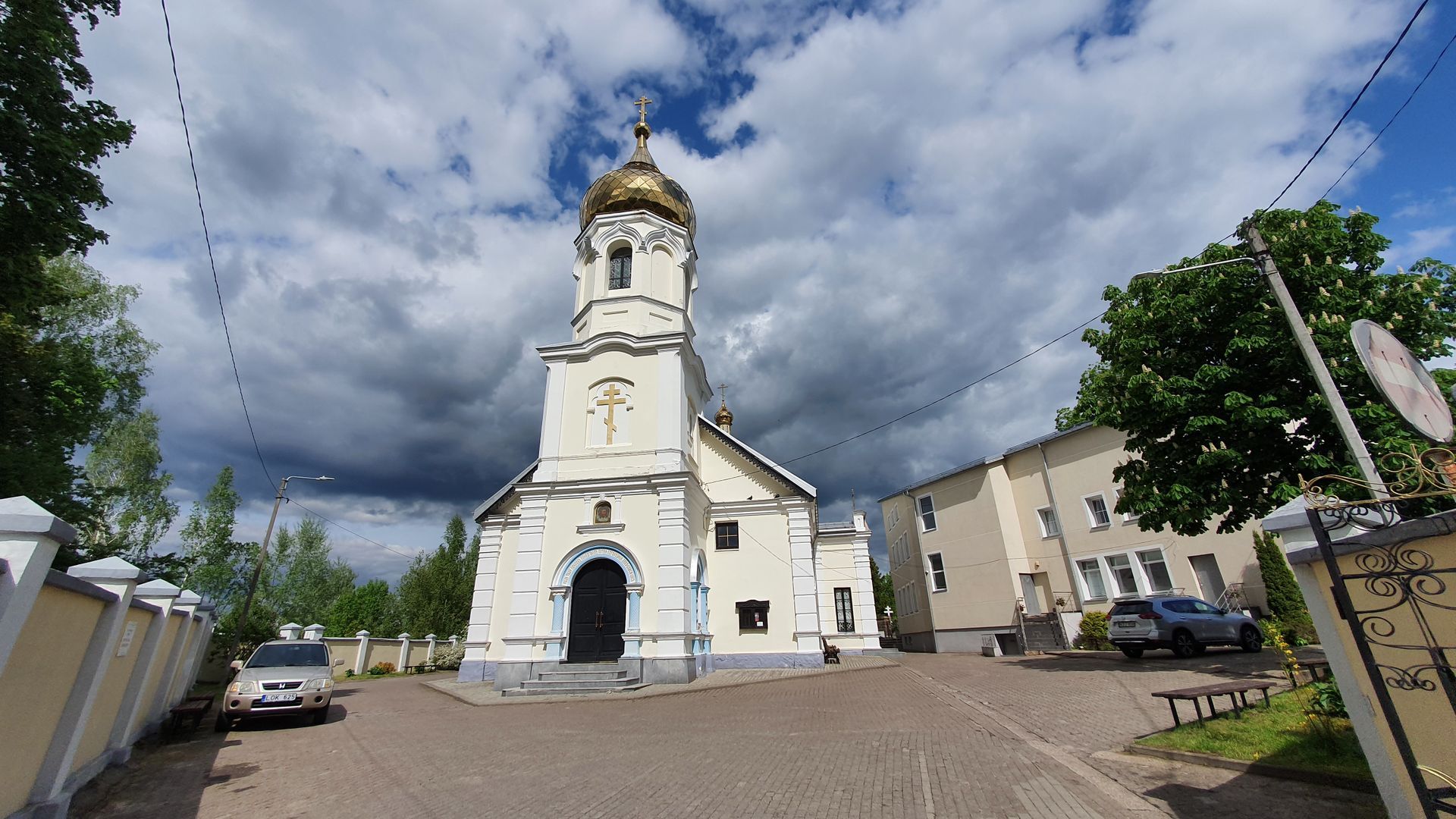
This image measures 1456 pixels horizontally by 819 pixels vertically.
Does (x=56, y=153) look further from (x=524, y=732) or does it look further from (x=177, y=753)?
(x=524, y=732)

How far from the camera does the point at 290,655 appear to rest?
1185 cm

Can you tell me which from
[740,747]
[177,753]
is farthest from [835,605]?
[177,753]

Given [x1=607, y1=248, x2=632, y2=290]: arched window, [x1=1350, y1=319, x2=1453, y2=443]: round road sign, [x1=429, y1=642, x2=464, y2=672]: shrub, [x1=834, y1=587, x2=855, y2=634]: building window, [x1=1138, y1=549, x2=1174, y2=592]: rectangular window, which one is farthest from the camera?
[x1=429, y1=642, x2=464, y2=672]: shrub

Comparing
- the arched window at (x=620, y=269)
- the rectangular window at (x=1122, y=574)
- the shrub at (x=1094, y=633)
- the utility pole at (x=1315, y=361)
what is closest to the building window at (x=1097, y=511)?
the rectangular window at (x=1122, y=574)

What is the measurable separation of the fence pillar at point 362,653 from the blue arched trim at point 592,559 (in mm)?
13855

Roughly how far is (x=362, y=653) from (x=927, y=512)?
2562 cm

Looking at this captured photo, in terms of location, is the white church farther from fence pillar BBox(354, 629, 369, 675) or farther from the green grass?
the green grass

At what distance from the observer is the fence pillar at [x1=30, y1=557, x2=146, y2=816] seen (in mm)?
4906

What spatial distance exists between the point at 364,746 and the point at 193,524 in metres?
35.3

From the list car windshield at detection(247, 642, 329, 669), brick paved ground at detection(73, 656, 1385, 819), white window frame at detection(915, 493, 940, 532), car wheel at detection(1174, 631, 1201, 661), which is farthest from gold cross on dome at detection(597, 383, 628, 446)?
white window frame at detection(915, 493, 940, 532)

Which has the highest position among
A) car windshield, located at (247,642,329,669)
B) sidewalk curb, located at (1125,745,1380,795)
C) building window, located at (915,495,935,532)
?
building window, located at (915,495,935,532)

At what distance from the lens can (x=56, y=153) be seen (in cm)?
819

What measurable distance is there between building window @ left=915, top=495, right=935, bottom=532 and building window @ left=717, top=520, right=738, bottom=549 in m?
11.9

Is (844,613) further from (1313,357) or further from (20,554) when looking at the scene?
(20,554)
